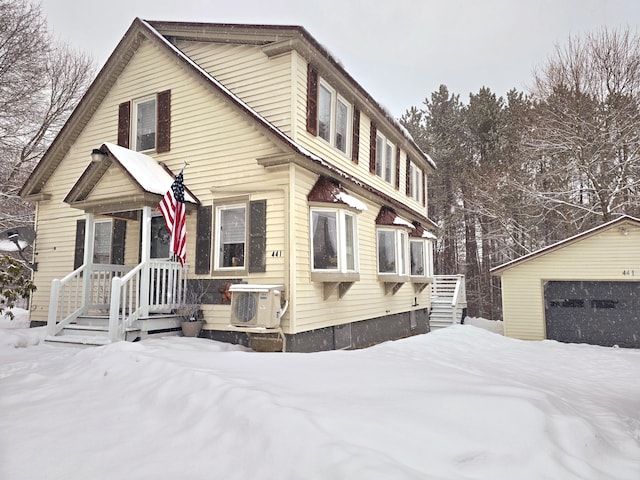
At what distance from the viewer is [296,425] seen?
10.6ft

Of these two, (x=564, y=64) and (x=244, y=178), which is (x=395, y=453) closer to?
(x=244, y=178)

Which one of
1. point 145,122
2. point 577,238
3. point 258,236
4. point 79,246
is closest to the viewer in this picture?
point 258,236

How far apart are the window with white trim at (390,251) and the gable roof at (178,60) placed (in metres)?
0.99

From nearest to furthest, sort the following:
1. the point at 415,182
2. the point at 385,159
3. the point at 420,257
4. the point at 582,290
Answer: the point at 420,257 → the point at 385,159 → the point at 582,290 → the point at 415,182

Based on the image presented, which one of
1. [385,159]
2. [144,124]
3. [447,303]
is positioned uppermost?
[385,159]

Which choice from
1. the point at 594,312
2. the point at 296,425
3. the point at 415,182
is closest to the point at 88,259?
the point at 296,425

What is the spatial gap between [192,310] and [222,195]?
2.51 meters

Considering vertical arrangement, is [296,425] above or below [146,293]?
below

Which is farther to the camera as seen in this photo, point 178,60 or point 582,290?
point 582,290

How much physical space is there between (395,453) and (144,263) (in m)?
6.71

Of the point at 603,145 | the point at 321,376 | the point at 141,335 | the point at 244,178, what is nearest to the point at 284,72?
the point at 244,178

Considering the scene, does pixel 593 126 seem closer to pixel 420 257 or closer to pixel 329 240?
pixel 420 257

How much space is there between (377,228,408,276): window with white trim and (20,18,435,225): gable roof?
3.24 ft

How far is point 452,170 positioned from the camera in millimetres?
27078
